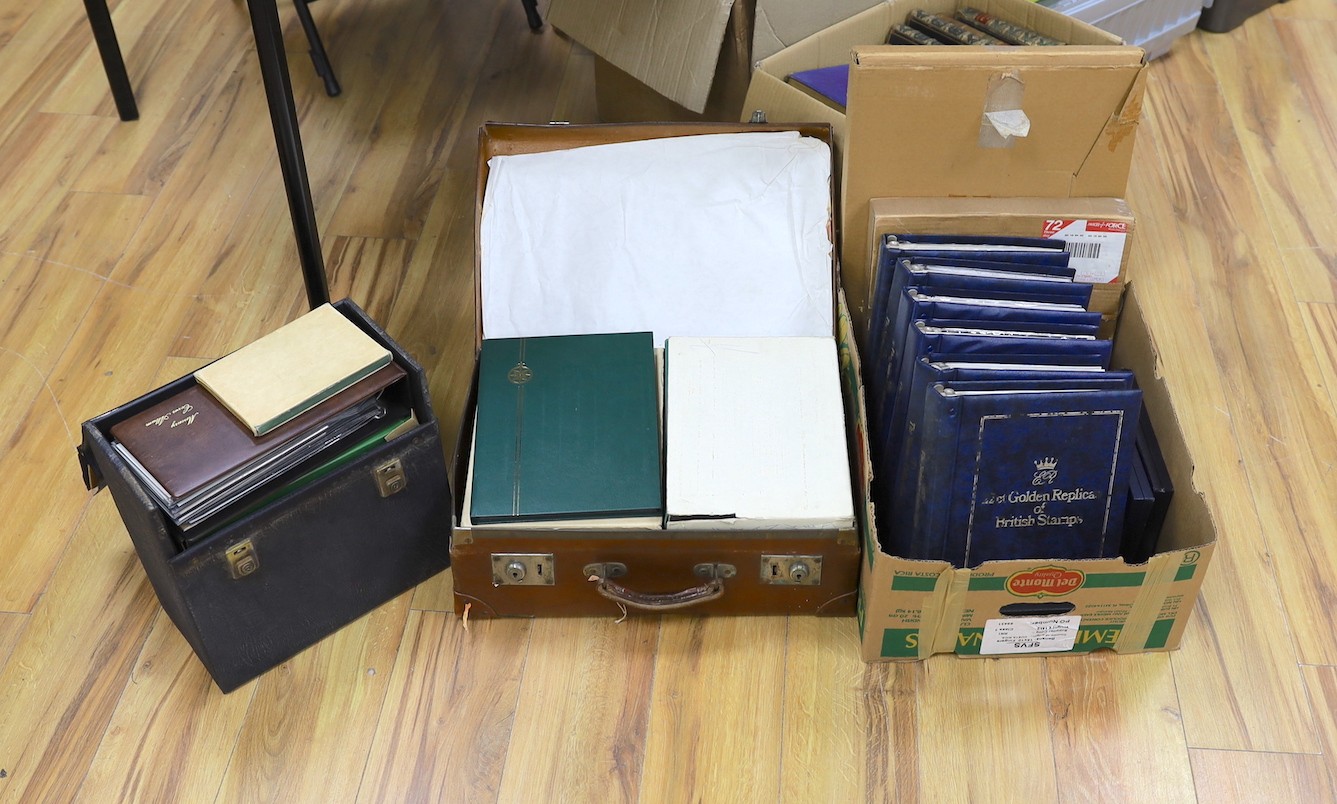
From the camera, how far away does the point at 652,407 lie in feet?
4.95

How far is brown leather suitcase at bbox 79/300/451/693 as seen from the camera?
1314 millimetres

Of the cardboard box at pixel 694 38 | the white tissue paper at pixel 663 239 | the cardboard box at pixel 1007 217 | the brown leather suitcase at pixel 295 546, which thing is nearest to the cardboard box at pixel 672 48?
the cardboard box at pixel 694 38

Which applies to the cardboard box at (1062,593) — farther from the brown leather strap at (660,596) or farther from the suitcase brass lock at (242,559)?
the suitcase brass lock at (242,559)

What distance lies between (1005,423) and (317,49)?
1.60m

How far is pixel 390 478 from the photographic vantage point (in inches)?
55.3

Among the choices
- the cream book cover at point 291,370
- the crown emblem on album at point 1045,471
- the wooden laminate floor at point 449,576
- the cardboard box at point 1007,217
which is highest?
the cardboard box at point 1007,217

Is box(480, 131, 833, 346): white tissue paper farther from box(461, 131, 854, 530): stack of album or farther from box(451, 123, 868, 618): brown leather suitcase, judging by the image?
box(451, 123, 868, 618): brown leather suitcase

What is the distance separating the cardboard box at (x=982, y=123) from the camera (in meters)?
1.50

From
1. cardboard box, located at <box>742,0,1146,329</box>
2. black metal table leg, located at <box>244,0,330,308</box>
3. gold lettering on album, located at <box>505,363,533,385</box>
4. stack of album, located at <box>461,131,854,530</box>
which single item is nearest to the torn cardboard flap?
cardboard box, located at <box>742,0,1146,329</box>

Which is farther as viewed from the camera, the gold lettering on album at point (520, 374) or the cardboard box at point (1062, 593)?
the gold lettering on album at point (520, 374)

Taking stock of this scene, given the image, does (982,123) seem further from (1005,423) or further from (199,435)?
(199,435)

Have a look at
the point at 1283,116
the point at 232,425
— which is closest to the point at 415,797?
the point at 232,425

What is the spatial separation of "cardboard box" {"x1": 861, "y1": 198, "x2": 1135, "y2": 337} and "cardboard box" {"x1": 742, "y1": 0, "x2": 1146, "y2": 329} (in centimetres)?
2

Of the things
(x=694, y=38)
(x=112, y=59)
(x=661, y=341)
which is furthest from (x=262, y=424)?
(x=112, y=59)
